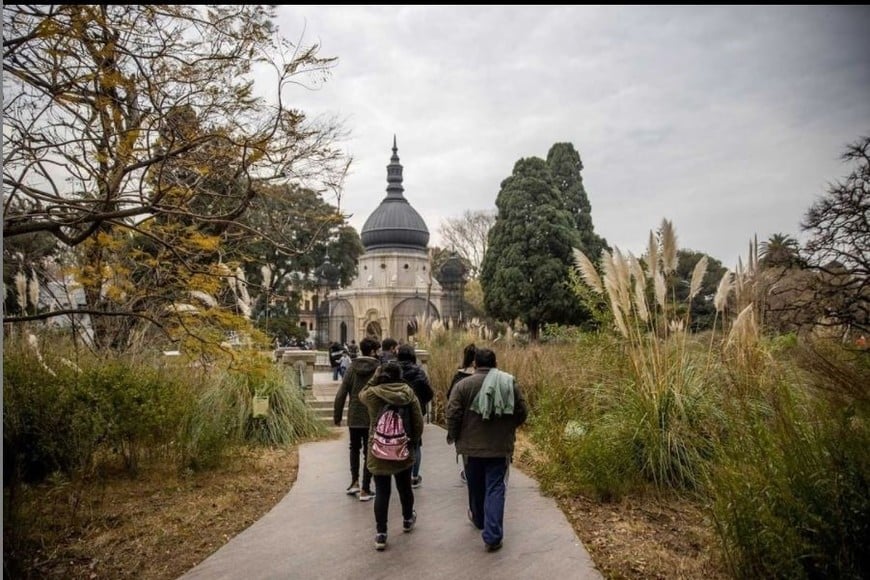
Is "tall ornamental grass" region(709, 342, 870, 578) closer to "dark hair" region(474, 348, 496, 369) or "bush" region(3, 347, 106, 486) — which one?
"dark hair" region(474, 348, 496, 369)

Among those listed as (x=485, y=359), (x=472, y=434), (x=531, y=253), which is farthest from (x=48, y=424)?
(x=531, y=253)

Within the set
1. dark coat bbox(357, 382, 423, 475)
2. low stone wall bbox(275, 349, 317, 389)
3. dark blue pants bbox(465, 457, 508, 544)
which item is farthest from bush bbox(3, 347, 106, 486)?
low stone wall bbox(275, 349, 317, 389)

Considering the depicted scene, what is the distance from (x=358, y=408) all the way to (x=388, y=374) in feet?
4.15

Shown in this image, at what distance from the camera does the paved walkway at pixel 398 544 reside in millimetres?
4246

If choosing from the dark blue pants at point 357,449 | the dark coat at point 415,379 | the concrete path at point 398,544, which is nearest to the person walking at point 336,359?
the concrete path at point 398,544

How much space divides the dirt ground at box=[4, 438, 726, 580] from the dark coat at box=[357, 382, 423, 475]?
1533 millimetres

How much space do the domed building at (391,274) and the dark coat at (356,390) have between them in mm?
32967

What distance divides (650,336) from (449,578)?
3.57 meters

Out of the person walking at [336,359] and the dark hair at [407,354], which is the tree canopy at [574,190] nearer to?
the person walking at [336,359]

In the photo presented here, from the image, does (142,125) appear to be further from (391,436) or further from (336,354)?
(336,354)

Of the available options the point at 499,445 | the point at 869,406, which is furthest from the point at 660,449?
the point at 869,406

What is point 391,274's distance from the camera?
46.0 metres

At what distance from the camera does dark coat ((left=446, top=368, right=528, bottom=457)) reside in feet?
15.5

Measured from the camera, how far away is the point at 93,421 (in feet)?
19.4
